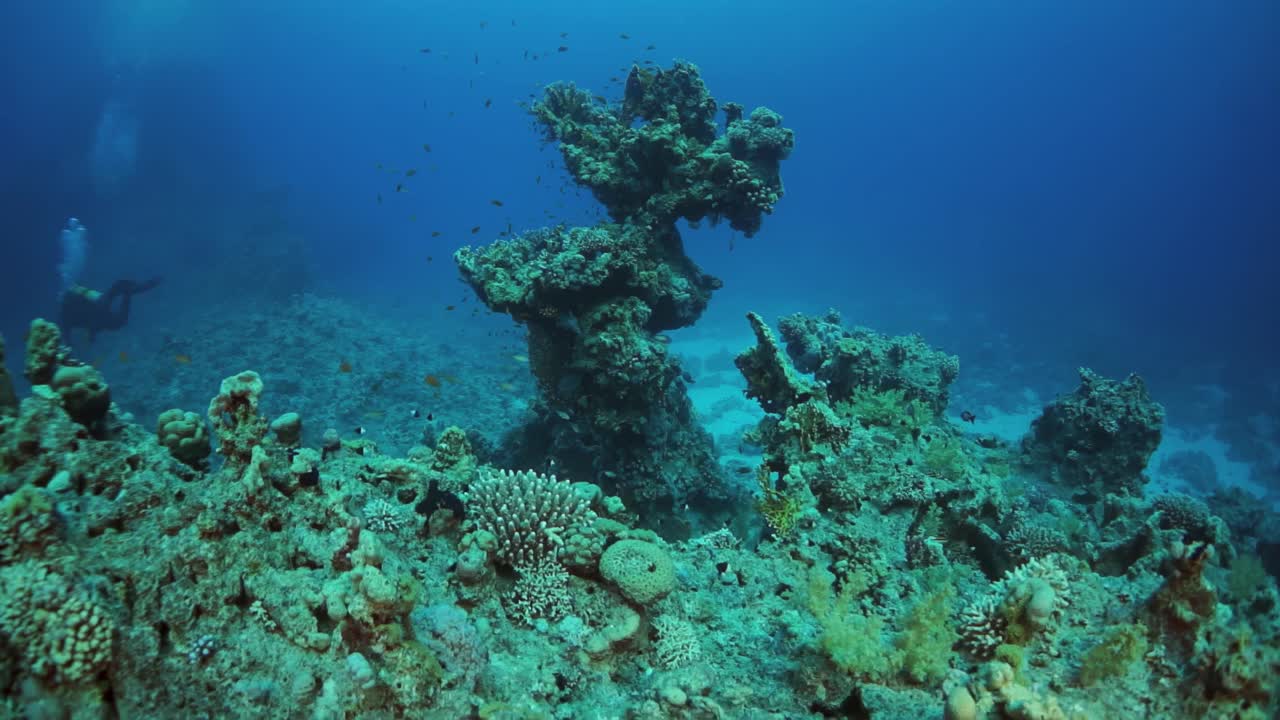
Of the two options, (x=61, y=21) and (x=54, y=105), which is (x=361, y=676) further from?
(x=61, y=21)

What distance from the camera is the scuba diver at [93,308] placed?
2331cm

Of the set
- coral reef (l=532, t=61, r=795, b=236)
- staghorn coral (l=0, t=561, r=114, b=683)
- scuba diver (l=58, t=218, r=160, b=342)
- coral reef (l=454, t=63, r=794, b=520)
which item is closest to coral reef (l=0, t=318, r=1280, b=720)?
staghorn coral (l=0, t=561, r=114, b=683)

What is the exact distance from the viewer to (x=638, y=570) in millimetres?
4469

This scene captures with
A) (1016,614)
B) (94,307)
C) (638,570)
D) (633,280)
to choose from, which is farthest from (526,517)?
(94,307)

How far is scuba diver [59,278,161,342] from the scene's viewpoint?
2331 centimetres

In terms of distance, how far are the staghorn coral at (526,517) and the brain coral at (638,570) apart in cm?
42

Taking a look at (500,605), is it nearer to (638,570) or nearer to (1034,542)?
(638,570)

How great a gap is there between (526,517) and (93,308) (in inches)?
1162

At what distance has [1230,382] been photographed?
33312mm

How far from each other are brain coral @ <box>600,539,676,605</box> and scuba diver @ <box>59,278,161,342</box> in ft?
94.7

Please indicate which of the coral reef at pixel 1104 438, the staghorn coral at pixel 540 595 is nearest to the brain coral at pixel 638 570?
the staghorn coral at pixel 540 595

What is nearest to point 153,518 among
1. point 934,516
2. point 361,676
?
point 361,676

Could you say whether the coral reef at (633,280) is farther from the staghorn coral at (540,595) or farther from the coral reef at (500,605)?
the staghorn coral at (540,595)

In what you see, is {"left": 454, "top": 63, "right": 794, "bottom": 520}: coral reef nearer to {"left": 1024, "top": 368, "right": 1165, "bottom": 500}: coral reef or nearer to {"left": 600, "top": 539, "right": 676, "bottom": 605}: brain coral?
{"left": 600, "top": 539, "right": 676, "bottom": 605}: brain coral
